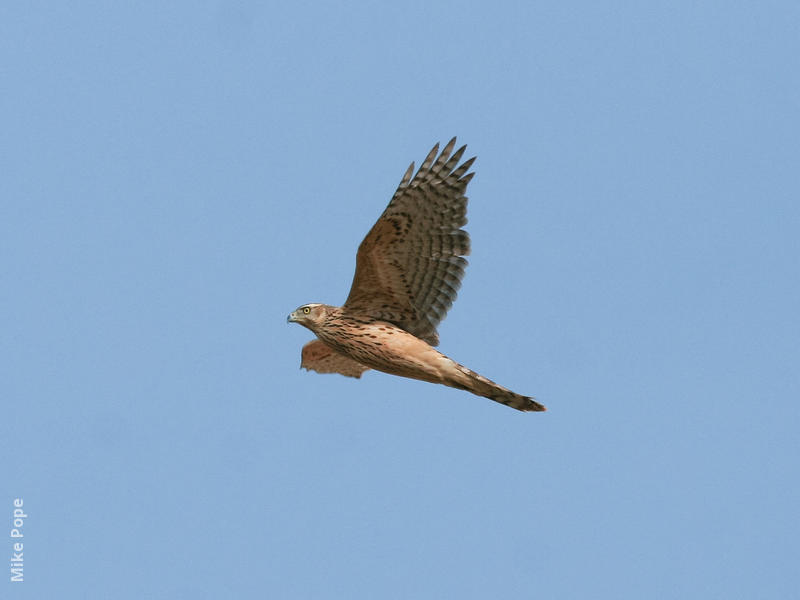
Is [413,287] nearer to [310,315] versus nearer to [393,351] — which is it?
[393,351]

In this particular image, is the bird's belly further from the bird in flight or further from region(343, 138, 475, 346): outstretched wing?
region(343, 138, 475, 346): outstretched wing

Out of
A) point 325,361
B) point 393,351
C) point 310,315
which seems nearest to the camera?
point 393,351

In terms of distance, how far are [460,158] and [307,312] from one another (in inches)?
96.2

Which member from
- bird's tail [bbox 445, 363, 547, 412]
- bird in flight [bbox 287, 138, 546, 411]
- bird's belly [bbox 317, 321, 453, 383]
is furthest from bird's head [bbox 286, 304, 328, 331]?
bird's tail [bbox 445, 363, 547, 412]

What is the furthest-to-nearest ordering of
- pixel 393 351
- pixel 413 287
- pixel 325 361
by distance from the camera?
pixel 325 361
pixel 413 287
pixel 393 351

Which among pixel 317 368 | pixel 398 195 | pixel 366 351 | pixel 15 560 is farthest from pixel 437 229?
pixel 15 560

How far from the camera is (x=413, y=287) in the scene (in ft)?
50.7

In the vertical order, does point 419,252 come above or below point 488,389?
above

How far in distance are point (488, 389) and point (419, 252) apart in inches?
65.7

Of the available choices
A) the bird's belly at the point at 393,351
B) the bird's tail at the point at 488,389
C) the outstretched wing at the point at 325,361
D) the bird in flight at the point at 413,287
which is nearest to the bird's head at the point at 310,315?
the bird in flight at the point at 413,287

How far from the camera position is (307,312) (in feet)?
51.7

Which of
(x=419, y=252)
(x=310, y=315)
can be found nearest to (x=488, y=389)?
(x=419, y=252)

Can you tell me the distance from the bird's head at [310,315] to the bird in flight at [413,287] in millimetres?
11

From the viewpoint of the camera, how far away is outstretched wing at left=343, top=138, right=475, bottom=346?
15148mm
